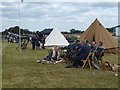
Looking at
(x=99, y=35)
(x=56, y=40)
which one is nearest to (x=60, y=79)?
(x=99, y=35)

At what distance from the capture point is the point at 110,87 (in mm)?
6602

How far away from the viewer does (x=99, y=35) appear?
16.4 meters

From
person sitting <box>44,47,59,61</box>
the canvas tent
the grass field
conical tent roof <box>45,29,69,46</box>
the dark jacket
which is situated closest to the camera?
the grass field

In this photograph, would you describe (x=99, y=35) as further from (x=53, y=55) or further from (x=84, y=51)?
(x=84, y=51)

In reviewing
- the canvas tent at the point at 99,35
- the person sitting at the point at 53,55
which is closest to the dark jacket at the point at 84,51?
the person sitting at the point at 53,55

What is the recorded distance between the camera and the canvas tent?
53.4 ft

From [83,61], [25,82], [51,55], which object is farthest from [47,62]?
[25,82]

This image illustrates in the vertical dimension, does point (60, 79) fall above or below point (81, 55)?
below

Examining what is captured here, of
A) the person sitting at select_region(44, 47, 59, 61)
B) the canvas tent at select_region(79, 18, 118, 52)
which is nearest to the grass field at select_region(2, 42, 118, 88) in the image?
the person sitting at select_region(44, 47, 59, 61)

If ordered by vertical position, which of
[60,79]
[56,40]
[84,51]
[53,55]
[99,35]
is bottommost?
[60,79]

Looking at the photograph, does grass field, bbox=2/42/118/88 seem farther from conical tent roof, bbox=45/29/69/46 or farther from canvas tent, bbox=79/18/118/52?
conical tent roof, bbox=45/29/69/46

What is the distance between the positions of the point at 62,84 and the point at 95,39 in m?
9.84

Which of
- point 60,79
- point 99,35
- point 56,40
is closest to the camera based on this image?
point 60,79

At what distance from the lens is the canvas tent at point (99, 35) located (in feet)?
53.4
